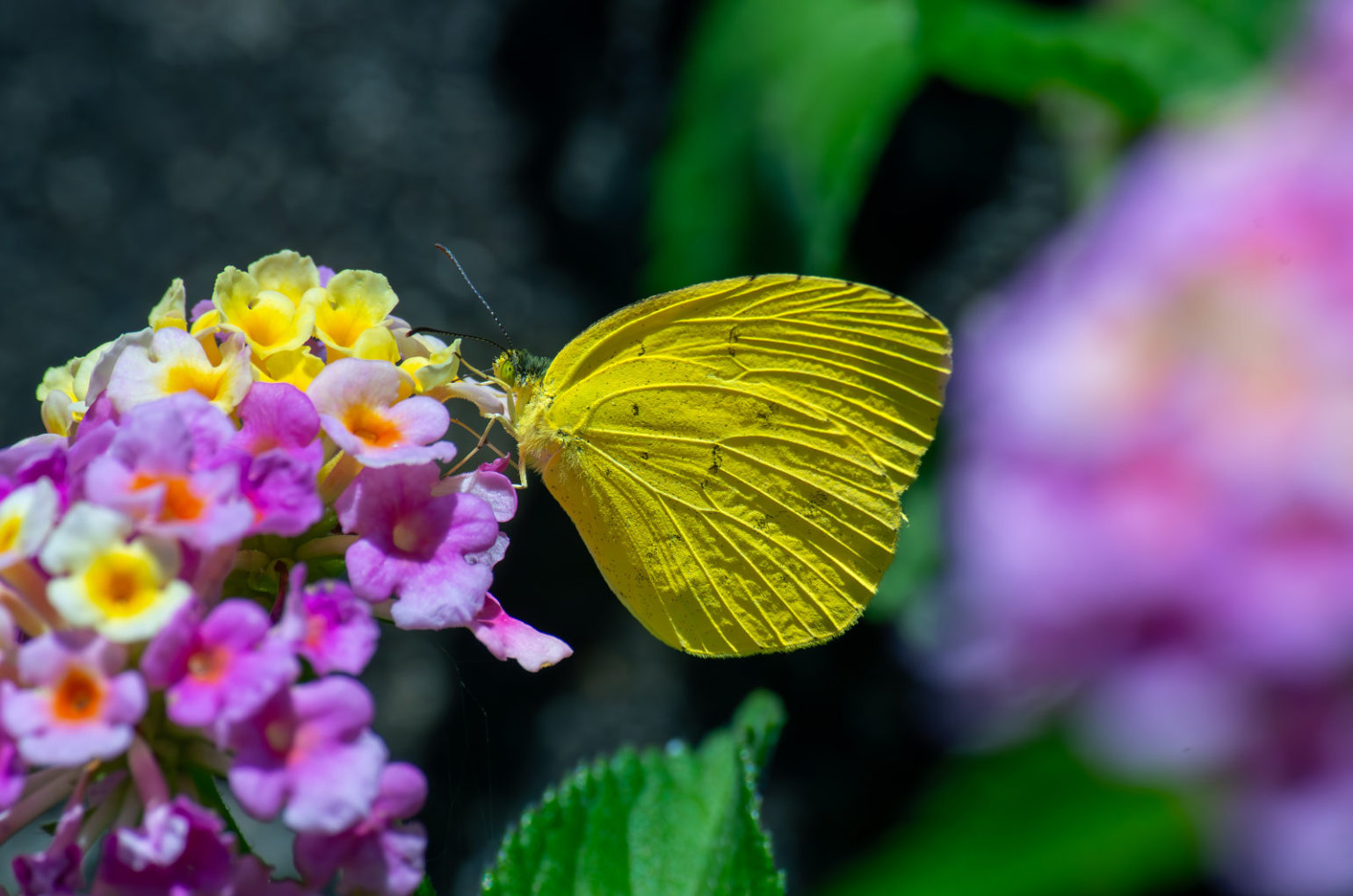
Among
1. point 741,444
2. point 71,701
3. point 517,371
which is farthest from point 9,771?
point 741,444

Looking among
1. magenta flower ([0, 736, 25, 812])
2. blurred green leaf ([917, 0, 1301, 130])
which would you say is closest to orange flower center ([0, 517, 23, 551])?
magenta flower ([0, 736, 25, 812])

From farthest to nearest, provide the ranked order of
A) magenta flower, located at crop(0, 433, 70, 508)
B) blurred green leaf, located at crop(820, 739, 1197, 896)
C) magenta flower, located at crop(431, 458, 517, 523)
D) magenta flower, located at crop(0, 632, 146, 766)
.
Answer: blurred green leaf, located at crop(820, 739, 1197, 896) → magenta flower, located at crop(431, 458, 517, 523) → magenta flower, located at crop(0, 433, 70, 508) → magenta flower, located at crop(0, 632, 146, 766)

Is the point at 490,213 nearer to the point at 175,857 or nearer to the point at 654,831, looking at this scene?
the point at 654,831

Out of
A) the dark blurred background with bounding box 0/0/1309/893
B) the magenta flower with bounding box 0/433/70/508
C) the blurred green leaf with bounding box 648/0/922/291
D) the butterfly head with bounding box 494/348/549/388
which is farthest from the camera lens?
→ the dark blurred background with bounding box 0/0/1309/893

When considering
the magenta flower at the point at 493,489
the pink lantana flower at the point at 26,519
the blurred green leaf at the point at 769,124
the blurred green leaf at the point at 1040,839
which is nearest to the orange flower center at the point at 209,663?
the pink lantana flower at the point at 26,519

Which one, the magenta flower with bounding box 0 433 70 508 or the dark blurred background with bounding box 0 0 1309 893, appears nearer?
the magenta flower with bounding box 0 433 70 508

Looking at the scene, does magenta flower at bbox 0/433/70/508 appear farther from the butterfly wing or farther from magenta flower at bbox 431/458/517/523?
the butterfly wing

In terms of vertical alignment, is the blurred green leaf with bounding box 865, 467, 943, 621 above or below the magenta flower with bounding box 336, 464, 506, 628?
below

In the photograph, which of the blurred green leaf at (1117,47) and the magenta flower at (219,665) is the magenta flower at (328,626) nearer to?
the magenta flower at (219,665)
